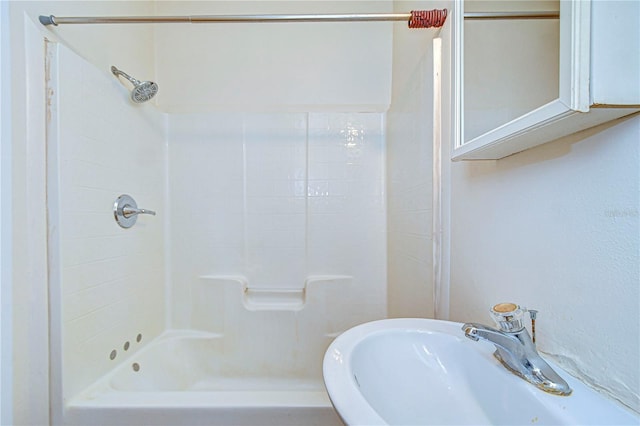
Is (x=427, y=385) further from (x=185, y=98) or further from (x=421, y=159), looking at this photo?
(x=185, y=98)

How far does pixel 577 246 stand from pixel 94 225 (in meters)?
1.47

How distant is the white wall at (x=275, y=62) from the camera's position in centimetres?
172

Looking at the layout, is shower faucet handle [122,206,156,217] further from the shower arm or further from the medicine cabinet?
the medicine cabinet

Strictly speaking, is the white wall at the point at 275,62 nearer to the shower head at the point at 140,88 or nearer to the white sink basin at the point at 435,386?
the shower head at the point at 140,88

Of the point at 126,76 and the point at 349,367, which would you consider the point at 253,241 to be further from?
the point at 349,367

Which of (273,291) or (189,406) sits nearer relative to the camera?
(189,406)

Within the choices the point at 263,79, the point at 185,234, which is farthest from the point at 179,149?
the point at 263,79

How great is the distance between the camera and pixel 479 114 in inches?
27.9

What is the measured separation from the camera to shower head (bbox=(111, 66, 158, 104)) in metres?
1.21

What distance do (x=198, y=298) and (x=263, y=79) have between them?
54.6 inches

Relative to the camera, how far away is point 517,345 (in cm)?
49

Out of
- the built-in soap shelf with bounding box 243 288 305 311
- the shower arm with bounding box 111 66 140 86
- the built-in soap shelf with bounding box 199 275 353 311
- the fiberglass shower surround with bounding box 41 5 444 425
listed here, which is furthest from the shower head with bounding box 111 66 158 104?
the built-in soap shelf with bounding box 243 288 305 311

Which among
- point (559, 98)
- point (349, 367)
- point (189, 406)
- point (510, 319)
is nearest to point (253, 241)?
point (189, 406)

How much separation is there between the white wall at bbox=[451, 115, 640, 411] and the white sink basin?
0.21ft
